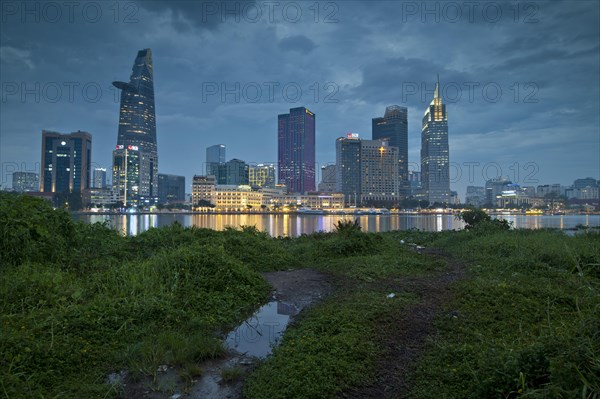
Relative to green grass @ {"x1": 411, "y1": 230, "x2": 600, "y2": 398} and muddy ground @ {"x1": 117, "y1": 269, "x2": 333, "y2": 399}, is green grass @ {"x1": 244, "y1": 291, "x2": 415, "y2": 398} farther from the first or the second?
green grass @ {"x1": 411, "y1": 230, "x2": 600, "y2": 398}

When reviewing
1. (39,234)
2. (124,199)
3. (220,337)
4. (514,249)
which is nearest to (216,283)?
(220,337)

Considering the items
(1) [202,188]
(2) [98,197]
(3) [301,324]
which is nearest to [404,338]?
(3) [301,324]

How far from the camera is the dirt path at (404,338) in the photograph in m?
3.96

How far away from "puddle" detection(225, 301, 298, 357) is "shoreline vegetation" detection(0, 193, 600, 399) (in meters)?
0.24

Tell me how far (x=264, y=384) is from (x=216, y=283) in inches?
148

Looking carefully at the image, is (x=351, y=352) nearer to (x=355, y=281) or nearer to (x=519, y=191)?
(x=355, y=281)

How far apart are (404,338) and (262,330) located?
2.26 m

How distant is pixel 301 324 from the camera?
5852mm

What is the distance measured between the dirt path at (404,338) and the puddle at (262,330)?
1.61 meters

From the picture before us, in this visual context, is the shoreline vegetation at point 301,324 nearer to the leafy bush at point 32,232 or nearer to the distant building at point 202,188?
the leafy bush at point 32,232

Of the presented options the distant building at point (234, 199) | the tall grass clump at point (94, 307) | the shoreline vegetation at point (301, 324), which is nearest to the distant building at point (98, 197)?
the distant building at point (234, 199)

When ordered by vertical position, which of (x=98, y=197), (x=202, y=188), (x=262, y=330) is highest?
(x=202, y=188)

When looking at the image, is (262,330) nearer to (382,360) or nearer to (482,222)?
(382,360)

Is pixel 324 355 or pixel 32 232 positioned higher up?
pixel 32 232
